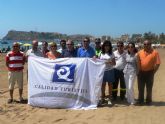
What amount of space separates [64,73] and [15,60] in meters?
1.63

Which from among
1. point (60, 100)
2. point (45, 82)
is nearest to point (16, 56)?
point (45, 82)

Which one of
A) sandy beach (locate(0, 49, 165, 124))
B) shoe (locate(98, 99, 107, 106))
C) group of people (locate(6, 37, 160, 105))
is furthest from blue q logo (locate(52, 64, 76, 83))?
shoe (locate(98, 99, 107, 106))

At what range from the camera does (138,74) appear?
10117 millimetres

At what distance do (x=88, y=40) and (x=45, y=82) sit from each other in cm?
163

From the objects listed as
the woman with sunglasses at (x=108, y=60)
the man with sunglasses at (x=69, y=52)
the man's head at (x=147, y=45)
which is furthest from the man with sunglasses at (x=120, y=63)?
the man with sunglasses at (x=69, y=52)

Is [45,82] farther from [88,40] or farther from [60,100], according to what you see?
[88,40]

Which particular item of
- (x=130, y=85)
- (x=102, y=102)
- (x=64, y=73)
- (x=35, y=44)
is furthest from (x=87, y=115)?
(x=35, y=44)

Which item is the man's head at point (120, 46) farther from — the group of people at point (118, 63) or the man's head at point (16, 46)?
the man's head at point (16, 46)

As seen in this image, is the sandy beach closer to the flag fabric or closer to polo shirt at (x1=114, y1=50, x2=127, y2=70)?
the flag fabric

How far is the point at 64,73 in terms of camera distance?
32.2 feet

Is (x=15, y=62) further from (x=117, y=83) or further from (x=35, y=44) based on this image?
(x=117, y=83)

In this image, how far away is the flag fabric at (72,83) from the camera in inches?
383

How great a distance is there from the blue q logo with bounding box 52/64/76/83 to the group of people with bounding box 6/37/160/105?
52 centimetres

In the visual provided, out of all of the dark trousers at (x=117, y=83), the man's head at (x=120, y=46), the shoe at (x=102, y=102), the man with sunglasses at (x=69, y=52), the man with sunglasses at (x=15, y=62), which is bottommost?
the shoe at (x=102, y=102)
